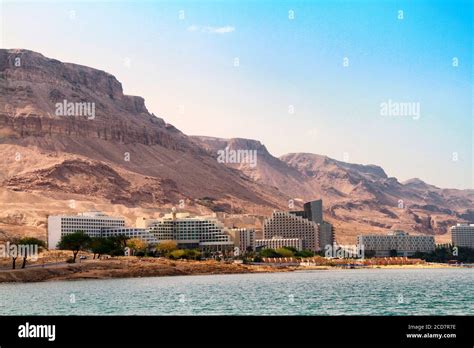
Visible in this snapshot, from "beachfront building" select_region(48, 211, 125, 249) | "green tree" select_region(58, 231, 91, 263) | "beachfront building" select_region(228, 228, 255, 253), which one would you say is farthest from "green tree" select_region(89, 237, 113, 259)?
"beachfront building" select_region(228, 228, 255, 253)

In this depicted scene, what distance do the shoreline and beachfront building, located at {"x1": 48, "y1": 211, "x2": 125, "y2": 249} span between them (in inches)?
1537

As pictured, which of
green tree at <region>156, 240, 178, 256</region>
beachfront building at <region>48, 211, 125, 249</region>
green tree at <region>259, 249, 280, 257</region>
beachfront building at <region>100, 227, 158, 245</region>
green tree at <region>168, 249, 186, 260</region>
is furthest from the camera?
beachfront building at <region>100, 227, 158, 245</region>

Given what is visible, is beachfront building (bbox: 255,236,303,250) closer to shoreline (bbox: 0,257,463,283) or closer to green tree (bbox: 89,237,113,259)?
shoreline (bbox: 0,257,463,283)

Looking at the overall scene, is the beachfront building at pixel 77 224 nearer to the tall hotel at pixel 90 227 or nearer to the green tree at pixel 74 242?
the tall hotel at pixel 90 227

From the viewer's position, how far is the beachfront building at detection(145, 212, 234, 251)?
172750 millimetres

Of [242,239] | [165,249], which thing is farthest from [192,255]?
[242,239]

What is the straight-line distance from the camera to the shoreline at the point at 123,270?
84062 mm

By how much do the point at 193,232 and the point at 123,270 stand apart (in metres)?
81.0

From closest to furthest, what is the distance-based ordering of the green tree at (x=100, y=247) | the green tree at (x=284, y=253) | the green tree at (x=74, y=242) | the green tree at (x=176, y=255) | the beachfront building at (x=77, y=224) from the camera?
the green tree at (x=74, y=242) → the green tree at (x=100, y=247) → the green tree at (x=176, y=255) → the beachfront building at (x=77, y=224) → the green tree at (x=284, y=253)

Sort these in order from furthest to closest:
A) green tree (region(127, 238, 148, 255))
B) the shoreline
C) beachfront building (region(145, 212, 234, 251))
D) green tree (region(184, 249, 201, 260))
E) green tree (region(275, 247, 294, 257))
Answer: beachfront building (region(145, 212, 234, 251)) → green tree (region(275, 247, 294, 257)) → green tree (region(184, 249, 201, 260)) → green tree (region(127, 238, 148, 255)) → the shoreline

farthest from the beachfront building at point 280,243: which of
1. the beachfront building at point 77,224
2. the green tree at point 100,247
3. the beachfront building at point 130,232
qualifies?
the green tree at point 100,247

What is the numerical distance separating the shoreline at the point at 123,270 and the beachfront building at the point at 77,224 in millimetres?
39046
